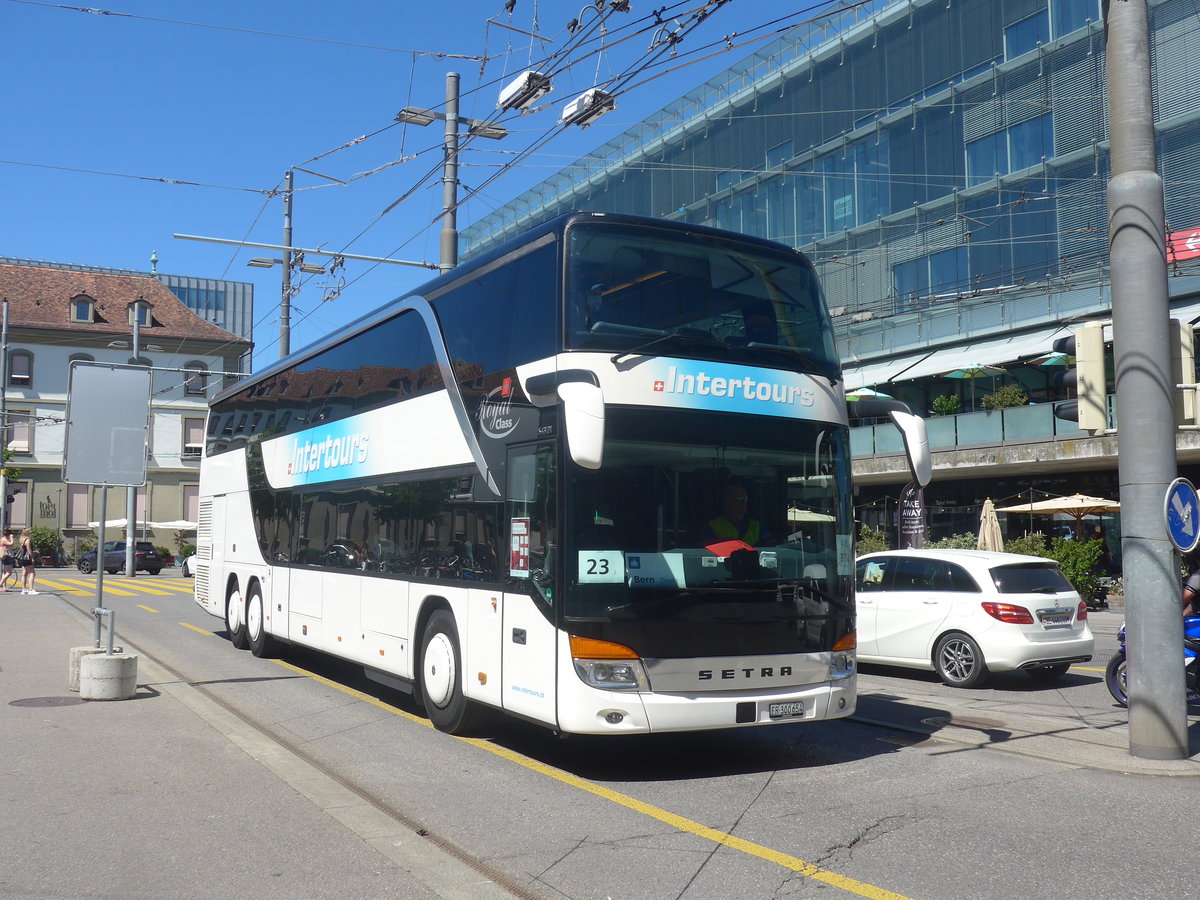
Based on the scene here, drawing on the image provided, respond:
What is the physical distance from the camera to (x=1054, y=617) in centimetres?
1294

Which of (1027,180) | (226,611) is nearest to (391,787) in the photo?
(226,611)

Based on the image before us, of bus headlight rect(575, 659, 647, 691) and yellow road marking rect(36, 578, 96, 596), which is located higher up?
bus headlight rect(575, 659, 647, 691)

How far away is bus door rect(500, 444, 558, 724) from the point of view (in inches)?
318

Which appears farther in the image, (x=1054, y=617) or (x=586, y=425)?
(x=1054, y=617)

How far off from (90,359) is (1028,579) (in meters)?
61.9

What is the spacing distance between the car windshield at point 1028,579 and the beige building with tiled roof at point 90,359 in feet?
179

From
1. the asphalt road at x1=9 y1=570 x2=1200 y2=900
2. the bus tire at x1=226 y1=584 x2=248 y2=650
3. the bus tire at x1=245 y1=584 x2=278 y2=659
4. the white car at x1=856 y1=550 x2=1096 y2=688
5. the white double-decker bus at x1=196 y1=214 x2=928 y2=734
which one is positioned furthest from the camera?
the bus tire at x1=226 y1=584 x2=248 y2=650

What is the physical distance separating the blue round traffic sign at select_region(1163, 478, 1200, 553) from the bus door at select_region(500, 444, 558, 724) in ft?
14.9

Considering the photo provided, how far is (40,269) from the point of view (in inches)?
2667

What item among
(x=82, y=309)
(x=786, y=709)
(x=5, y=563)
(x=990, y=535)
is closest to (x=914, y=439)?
(x=786, y=709)

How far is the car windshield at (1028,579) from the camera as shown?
42.3 feet

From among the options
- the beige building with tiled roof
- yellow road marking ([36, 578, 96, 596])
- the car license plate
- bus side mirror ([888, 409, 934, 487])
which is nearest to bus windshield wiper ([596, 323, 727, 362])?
bus side mirror ([888, 409, 934, 487])

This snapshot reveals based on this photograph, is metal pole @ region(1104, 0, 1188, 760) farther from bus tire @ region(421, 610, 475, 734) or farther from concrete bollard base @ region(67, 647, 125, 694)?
concrete bollard base @ region(67, 647, 125, 694)

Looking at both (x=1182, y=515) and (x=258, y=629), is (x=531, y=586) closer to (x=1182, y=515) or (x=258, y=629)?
(x=1182, y=515)
